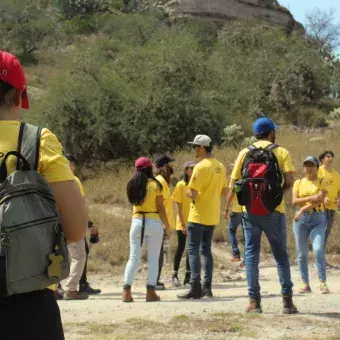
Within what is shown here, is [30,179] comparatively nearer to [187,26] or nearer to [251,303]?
[251,303]

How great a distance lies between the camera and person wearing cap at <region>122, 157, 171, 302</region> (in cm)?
841

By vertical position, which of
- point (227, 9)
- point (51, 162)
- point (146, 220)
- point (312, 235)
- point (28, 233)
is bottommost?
point (312, 235)

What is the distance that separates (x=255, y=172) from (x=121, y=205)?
→ 408 inches

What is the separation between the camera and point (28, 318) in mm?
2670

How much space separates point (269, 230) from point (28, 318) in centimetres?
457

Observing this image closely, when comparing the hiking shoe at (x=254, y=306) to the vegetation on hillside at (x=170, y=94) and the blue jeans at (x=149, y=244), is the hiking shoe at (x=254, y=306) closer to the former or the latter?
the blue jeans at (x=149, y=244)

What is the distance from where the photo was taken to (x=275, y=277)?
37.3 ft

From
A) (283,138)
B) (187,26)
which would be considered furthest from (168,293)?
(187,26)

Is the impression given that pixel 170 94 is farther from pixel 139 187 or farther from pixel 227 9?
pixel 227 9

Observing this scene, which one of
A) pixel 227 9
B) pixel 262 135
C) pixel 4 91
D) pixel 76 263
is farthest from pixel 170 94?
pixel 227 9

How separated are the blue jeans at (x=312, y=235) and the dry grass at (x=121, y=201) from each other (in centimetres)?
381

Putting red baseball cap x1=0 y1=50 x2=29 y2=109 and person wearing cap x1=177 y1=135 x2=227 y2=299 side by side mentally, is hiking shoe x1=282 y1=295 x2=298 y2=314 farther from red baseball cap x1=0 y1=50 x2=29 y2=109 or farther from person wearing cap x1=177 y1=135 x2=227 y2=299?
red baseball cap x1=0 y1=50 x2=29 y2=109

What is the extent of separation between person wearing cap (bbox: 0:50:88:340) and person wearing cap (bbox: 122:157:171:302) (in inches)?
214

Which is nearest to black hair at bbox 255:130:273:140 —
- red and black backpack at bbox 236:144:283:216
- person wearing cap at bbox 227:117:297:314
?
person wearing cap at bbox 227:117:297:314
